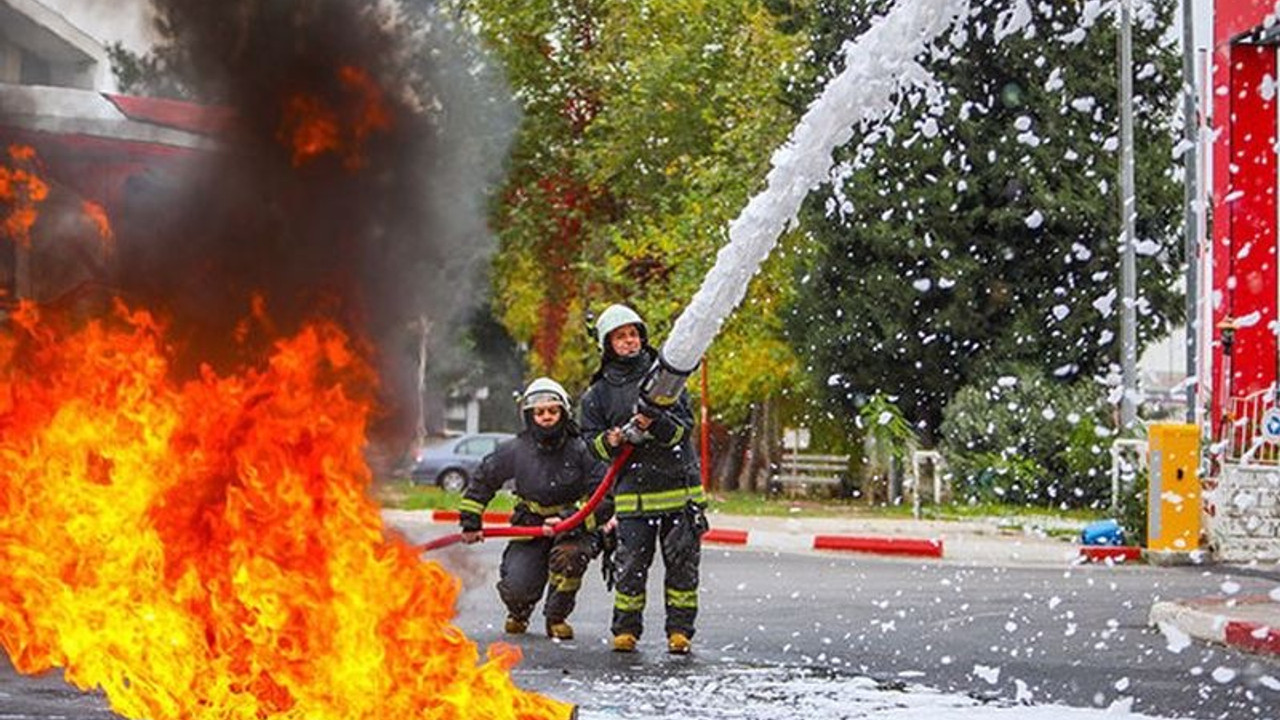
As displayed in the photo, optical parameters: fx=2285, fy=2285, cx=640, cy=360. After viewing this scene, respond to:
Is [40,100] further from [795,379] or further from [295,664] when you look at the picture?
[795,379]

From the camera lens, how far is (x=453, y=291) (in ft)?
31.4

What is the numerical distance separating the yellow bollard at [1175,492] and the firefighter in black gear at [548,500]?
7420 millimetres

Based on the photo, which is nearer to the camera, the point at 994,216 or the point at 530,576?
the point at 530,576

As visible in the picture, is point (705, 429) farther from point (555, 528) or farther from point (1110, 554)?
point (555, 528)

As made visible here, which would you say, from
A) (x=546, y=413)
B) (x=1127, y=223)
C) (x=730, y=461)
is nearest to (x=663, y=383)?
(x=546, y=413)

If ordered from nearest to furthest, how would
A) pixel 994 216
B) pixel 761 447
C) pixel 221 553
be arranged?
1. pixel 221 553
2. pixel 994 216
3. pixel 761 447

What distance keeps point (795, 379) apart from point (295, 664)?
26.6m

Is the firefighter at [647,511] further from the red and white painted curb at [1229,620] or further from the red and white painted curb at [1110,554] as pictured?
the red and white painted curb at [1110,554]

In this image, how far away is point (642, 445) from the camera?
34.0 feet

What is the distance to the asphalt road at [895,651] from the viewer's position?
28.9ft

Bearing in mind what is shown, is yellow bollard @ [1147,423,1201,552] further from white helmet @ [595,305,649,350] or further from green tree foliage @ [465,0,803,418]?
green tree foliage @ [465,0,803,418]

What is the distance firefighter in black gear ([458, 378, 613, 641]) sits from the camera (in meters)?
11.3

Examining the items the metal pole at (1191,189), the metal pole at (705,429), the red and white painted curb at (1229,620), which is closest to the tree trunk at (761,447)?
the metal pole at (705,429)

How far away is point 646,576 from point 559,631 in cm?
99
